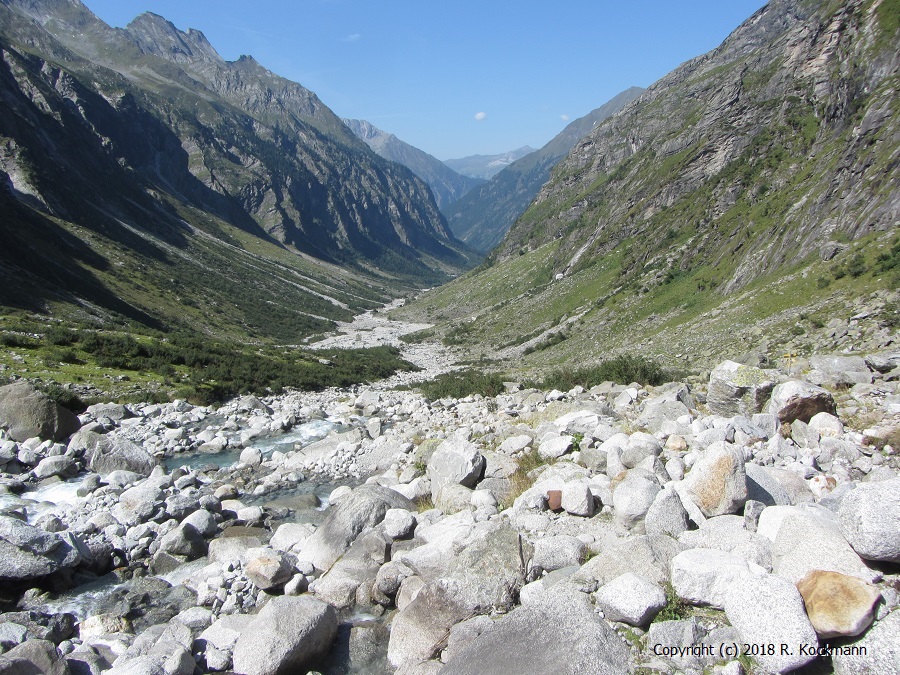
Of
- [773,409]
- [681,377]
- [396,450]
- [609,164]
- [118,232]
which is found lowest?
[681,377]

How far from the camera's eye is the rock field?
21.6ft

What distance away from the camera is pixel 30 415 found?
23.3 metres

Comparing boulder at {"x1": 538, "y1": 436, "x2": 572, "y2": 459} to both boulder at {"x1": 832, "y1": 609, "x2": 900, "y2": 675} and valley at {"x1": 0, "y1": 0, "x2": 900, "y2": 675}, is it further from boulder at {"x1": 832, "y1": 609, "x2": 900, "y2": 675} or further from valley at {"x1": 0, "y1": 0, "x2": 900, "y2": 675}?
boulder at {"x1": 832, "y1": 609, "x2": 900, "y2": 675}

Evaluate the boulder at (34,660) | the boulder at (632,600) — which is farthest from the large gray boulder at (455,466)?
the boulder at (34,660)

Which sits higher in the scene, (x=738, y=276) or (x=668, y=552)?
(x=668, y=552)

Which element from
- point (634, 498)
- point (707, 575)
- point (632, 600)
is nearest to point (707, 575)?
point (707, 575)

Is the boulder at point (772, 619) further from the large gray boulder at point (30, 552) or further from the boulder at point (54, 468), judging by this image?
the boulder at point (54, 468)

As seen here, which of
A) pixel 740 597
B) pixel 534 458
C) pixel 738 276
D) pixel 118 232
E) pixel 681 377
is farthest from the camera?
pixel 118 232

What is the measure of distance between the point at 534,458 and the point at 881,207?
33294 mm

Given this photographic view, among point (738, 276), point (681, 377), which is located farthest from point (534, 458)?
point (738, 276)

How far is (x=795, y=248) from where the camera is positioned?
3825 centimetres

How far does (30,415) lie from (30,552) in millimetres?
14880

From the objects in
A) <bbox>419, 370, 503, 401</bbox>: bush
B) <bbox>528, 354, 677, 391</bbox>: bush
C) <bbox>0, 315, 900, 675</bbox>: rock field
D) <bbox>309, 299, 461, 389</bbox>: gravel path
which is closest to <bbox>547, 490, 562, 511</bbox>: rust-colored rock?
<bbox>0, 315, 900, 675</bbox>: rock field

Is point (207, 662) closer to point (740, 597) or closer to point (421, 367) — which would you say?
point (740, 597)
